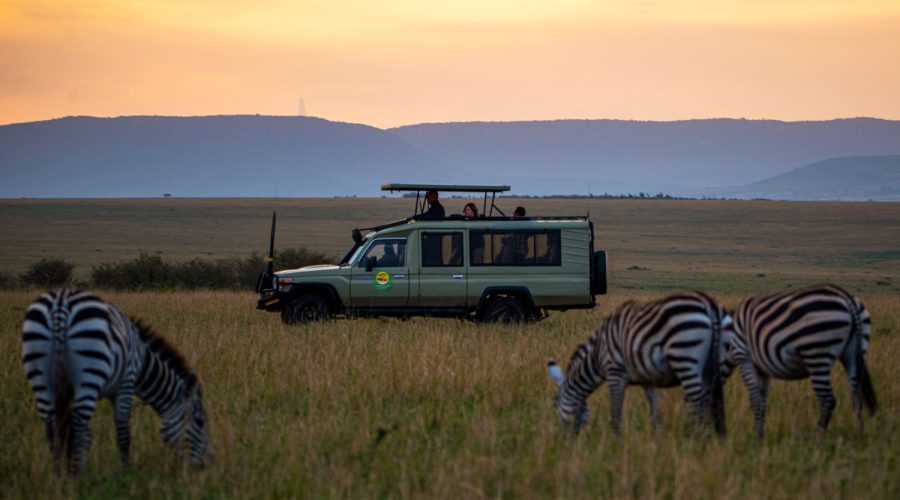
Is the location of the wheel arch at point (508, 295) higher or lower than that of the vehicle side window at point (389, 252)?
lower

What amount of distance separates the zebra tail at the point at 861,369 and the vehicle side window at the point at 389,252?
973 centimetres

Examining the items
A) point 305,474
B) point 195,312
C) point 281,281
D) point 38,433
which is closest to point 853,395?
point 305,474

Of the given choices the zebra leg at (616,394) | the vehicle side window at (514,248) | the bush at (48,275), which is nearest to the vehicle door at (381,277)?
the vehicle side window at (514,248)

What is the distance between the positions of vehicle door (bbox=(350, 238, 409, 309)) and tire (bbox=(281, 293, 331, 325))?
515 mm

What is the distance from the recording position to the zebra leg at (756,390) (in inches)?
356

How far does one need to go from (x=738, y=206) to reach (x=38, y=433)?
97.8m

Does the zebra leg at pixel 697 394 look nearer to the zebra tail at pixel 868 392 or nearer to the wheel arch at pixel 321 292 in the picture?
the zebra tail at pixel 868 392

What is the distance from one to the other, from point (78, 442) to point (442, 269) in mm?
10520

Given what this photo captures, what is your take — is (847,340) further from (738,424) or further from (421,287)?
(421,287)

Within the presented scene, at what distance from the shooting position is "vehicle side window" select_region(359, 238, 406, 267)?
707 inches

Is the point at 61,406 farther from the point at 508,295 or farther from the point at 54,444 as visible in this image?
the point at 508,295

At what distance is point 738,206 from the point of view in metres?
102

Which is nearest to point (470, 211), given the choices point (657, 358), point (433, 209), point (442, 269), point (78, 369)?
point (433, 209)

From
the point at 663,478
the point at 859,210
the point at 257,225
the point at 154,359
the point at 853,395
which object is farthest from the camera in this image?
the point at 859,210
